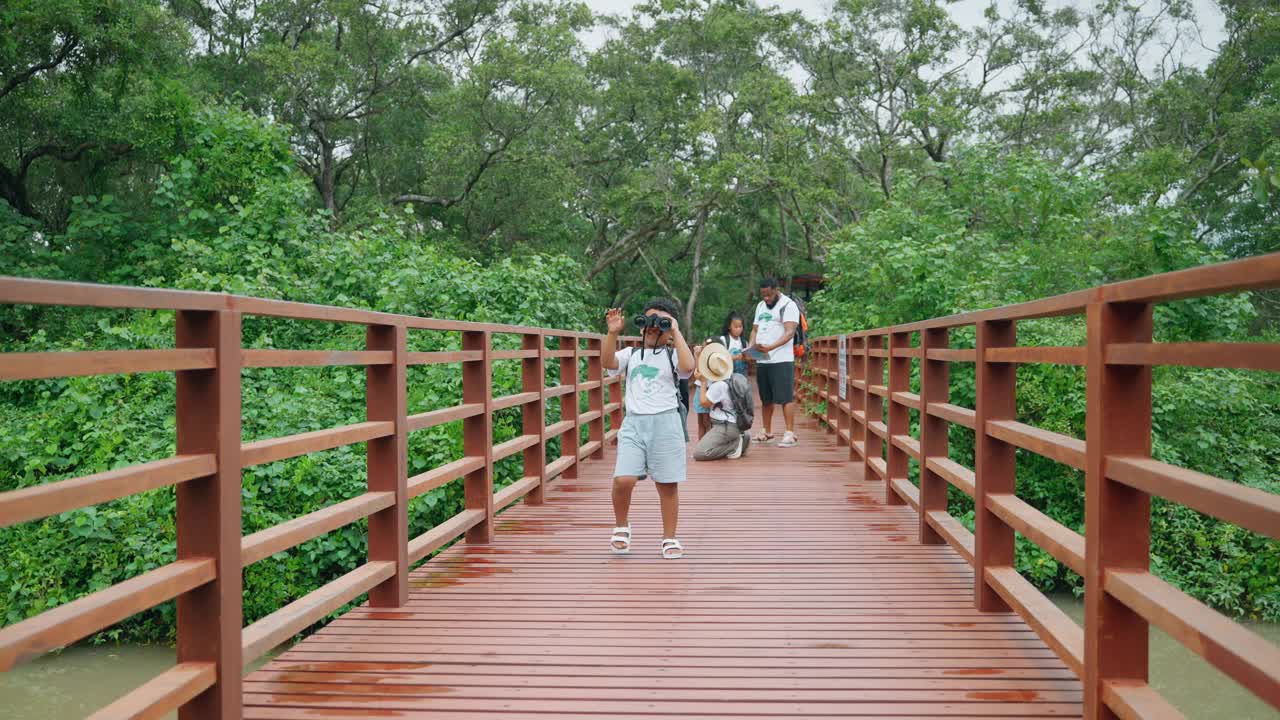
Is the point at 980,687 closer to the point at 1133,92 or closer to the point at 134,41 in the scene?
the point at 134,41

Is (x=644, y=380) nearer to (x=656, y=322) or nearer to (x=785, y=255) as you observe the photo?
(x=656, y=322)

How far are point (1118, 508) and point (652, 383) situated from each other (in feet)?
10.8

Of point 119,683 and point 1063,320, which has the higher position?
point 1063,320

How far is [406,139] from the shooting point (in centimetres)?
2700

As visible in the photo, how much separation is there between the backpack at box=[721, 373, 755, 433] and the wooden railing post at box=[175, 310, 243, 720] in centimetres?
734

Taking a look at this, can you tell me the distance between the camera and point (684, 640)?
4.13m

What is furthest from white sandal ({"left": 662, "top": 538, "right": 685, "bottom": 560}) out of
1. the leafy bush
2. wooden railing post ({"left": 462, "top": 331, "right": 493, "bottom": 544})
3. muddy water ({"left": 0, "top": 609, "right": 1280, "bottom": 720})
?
muddy water ({"left": 0, "top": 609, "right": 1280, "bottom": 720})

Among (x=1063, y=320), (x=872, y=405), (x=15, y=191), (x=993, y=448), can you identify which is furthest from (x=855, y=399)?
(x=15, y=191)

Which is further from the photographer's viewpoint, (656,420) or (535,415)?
(535,415)

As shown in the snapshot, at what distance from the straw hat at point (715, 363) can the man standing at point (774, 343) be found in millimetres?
730

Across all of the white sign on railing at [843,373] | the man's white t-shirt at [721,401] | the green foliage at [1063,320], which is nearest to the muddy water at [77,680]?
the man's white t-shirt at [721,401]

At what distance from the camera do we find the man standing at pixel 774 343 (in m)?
10.4

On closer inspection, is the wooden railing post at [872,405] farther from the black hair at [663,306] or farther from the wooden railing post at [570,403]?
the black hair at [663,306]

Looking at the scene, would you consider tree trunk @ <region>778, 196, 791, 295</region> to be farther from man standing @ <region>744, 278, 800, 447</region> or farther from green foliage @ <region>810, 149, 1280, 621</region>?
man standing @ <region>744, 278, 800, 447</region>
